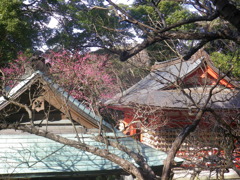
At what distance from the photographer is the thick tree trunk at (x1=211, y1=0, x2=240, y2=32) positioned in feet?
7.68

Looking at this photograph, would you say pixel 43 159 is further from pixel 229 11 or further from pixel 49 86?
pixel 229 11

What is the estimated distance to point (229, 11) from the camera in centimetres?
235

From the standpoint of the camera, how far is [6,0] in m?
13.0

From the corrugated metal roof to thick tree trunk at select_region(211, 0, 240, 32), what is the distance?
2.55 m

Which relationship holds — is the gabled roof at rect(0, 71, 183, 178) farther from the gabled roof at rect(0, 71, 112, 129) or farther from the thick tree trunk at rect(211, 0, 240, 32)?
the thick tree trunk at rect(211, 0, 240, 32)

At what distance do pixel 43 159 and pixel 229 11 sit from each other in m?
3.50

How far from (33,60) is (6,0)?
897 centimetres

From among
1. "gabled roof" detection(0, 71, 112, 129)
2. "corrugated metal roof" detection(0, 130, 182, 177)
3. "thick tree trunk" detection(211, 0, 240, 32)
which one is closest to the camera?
"thick tree trunk" detection(211, 0, 240, 32)

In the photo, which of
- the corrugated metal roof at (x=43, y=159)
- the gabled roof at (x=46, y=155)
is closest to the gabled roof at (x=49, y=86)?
the gabled roof at (x=46, y=155)

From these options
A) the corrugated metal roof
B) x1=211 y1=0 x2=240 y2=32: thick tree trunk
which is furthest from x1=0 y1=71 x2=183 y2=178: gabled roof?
x1=211 y1=0 x2=240 y2=32: thick tree trunk

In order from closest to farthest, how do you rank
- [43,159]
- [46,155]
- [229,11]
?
[229,11] < [43,159] < [46,155]

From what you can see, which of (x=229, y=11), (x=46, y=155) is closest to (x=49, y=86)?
(x=46, y=155)

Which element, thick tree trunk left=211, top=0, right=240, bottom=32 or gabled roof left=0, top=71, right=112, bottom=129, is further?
gabled roof left=0, top=71, right=112, bottom=129

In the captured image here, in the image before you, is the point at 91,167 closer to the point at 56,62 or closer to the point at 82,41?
the point at 56,62
